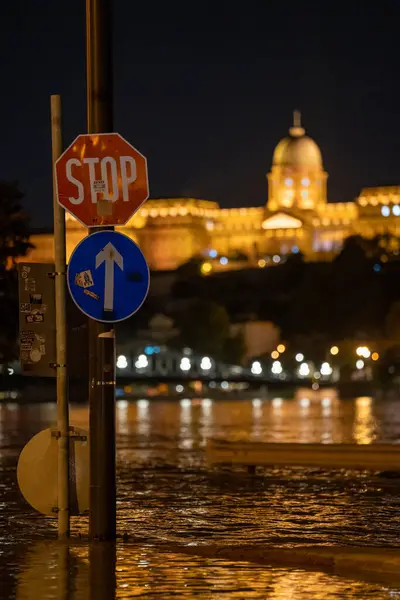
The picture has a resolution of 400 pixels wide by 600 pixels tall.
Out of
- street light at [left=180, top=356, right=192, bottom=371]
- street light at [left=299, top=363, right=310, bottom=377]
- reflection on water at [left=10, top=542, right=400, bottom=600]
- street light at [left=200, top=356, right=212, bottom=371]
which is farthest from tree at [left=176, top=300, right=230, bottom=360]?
reflection on water at [left=10, top=542, right=400, bottom=600]

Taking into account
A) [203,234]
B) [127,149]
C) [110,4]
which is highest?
[203,234]

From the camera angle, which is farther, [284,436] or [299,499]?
[284,436]

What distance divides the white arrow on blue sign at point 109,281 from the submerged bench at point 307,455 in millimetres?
9419

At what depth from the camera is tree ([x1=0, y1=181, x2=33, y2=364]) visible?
163 ft

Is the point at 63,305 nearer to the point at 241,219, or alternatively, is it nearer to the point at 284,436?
the point at 284,436

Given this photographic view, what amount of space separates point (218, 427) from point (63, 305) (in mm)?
24225

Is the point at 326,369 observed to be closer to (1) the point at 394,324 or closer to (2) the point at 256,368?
(2) the point at 256,368

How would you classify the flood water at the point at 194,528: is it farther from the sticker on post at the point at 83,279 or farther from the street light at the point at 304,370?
the street light at the point at 304,370

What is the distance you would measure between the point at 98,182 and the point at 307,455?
9813 mm

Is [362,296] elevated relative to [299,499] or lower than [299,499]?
elevated

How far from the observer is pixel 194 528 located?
1361 cm

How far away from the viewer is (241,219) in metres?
196

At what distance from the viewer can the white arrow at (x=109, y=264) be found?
10852 millimetres

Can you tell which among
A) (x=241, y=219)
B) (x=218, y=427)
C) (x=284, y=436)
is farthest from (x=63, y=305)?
(x=241, y=219)
